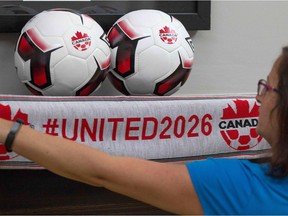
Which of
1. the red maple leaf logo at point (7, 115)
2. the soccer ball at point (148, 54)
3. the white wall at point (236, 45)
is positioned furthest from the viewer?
the white wall at point (236, 45)

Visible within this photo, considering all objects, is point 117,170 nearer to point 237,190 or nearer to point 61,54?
point 237,190

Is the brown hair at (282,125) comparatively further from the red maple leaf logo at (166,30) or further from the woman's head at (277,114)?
the red maple leaf logo at (166,30)

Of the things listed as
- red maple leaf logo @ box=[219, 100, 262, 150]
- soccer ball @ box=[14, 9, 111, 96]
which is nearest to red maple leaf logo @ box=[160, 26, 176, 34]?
soccer ball @ box=[14, 9, 111, 96]

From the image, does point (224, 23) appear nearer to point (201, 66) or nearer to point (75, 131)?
point (201, 66)

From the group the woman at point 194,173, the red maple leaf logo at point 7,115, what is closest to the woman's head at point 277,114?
the woman at point 194,173

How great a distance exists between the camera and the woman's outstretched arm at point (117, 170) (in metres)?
0.80

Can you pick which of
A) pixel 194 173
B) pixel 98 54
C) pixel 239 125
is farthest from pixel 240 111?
pixel 194 173

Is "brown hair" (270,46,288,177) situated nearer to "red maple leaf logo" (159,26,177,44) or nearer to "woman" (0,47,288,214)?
"woman" (0,47,288,214)

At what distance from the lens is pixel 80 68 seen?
1.19 metres

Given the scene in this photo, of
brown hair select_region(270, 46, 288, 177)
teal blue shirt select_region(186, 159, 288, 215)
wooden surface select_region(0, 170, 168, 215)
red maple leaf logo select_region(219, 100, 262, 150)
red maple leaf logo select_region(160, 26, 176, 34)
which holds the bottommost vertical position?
wooden surface select_region(0, 170, 168, 215)

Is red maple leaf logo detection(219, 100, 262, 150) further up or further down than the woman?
further down

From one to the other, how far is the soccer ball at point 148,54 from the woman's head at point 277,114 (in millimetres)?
447

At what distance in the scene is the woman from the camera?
0.79 meters

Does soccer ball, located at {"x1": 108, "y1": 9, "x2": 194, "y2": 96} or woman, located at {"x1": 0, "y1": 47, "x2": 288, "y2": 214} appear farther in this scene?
soccer ball, located at {"x1": 108, "y1": 9, "x2": 194, "y2": 96}
